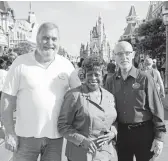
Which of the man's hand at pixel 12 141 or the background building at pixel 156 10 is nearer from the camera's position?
the man's hand at pixel 12 141

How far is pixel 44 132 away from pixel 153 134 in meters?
1.34

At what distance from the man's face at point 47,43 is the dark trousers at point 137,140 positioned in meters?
1.22

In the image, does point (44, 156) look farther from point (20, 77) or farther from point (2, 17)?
point (2, 17)

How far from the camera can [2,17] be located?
54812mm

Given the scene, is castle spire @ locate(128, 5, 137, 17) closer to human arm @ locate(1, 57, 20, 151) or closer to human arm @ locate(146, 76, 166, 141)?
human arm @ locate(146, 76, 166, 141)

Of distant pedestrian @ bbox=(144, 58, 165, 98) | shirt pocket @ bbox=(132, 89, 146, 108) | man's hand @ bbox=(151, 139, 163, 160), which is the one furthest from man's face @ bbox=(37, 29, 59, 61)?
distant pedestrian @ bbox=(144, 58, 165, 98)

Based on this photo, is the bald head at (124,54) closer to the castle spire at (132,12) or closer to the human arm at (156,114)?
the human arm at (156,114)

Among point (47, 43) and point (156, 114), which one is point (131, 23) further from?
point (47, 43)

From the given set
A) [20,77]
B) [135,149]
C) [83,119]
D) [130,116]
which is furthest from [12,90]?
[135,149]

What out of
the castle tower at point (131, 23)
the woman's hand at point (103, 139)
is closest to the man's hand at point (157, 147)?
the woman's hand at point (103, 139)

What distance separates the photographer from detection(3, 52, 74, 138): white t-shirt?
9.53 ft

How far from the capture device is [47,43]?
2.95m

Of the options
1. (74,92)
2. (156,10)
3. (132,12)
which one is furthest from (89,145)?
(132,12)

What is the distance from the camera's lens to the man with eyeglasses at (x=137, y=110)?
10.8 ft
